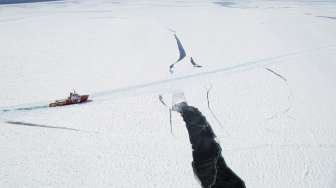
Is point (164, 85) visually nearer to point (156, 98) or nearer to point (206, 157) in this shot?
point (156, 98)

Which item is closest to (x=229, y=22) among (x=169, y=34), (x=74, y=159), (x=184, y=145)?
(x=169, y=34)

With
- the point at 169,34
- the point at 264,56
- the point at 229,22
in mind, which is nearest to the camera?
the point at 264,56

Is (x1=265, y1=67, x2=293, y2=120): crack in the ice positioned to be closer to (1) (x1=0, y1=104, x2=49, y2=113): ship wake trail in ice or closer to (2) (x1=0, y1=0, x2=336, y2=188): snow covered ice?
(2) (x1=0, y1=0, x2=336, y2=188): snow covered ice

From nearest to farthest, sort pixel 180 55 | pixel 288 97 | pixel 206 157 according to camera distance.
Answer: pixel 206 157 < pixel 288 97 < pixel 180 55

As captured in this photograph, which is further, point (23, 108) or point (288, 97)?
point (288, 97)

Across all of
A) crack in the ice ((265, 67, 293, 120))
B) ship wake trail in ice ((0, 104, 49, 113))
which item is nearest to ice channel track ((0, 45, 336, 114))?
ship wake trail in ice ((0, 104, 49, 113))

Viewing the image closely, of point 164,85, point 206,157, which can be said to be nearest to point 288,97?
point 164,85

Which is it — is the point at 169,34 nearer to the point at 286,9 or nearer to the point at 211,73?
the point at 211,73

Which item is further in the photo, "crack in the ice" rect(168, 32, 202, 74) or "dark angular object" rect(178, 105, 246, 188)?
"crack in the ice" rect(168, 32, 202, 74)

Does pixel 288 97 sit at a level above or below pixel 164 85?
below
